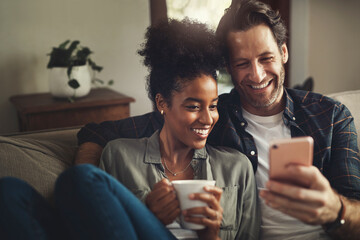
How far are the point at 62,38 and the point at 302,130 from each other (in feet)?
6.28

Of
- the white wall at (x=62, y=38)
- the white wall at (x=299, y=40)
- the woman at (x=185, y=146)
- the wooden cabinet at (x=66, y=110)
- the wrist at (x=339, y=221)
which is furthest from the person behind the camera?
the white wall at (x=299, y=40)

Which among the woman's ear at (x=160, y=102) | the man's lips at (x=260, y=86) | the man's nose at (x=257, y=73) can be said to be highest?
the man's nose at (x=257, y=73)

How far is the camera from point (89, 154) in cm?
143

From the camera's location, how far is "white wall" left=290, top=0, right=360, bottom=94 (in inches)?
151

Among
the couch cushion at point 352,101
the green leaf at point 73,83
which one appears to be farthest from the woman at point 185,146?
the green leaf at point 73,83

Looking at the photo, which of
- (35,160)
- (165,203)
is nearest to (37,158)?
(35,160)

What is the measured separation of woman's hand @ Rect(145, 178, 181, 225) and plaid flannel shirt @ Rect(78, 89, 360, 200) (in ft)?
1.51

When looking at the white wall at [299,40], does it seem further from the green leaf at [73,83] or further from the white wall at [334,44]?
the green leaf at [73,83]

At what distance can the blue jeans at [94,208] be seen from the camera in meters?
1.04

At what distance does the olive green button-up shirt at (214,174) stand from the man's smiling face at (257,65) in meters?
0.27

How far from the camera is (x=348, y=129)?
1.54 m

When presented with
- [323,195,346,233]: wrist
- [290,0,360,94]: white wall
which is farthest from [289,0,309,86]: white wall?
[323,195,346,233]: wrist

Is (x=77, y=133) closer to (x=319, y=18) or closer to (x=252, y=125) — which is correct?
(x=252, y=125)

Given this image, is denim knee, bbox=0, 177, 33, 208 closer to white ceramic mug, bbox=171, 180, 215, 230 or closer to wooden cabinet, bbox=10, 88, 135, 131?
white ceramic mug, bbox=171, 180, 215, 230
